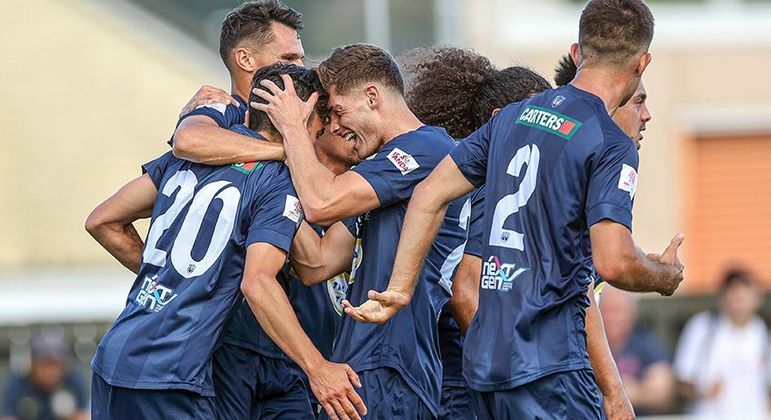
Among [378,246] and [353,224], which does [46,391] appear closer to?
[353,224]

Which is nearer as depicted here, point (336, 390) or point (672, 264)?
point (672, 264)

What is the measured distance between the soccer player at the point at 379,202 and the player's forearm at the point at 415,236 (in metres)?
0.15

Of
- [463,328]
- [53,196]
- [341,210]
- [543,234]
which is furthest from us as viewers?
[53,196]

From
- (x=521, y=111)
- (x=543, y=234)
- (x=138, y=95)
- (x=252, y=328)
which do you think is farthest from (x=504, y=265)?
(x=138, y=95)

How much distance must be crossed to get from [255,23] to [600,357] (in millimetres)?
2164

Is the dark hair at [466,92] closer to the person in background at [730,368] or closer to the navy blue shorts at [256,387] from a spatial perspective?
the navy blue shorts at [256,387]

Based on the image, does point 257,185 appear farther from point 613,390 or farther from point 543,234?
point 613,390

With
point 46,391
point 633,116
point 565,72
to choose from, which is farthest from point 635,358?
point 633,116

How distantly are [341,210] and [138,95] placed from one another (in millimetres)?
13114

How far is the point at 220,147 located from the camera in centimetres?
588

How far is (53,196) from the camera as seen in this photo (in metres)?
18.2

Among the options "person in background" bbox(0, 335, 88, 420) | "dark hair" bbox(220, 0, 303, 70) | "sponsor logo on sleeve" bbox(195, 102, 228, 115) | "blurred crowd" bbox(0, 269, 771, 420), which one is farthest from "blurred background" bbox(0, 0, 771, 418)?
"sponsor logo on sleeve" bbox(195, 102, 228, 115)

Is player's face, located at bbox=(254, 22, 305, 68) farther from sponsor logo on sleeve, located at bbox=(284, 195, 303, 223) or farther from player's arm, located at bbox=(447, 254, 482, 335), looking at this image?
player's arm, located at bbox=(447, 254, 482, 335)

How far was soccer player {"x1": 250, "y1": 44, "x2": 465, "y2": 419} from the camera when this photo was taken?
5.67 m
